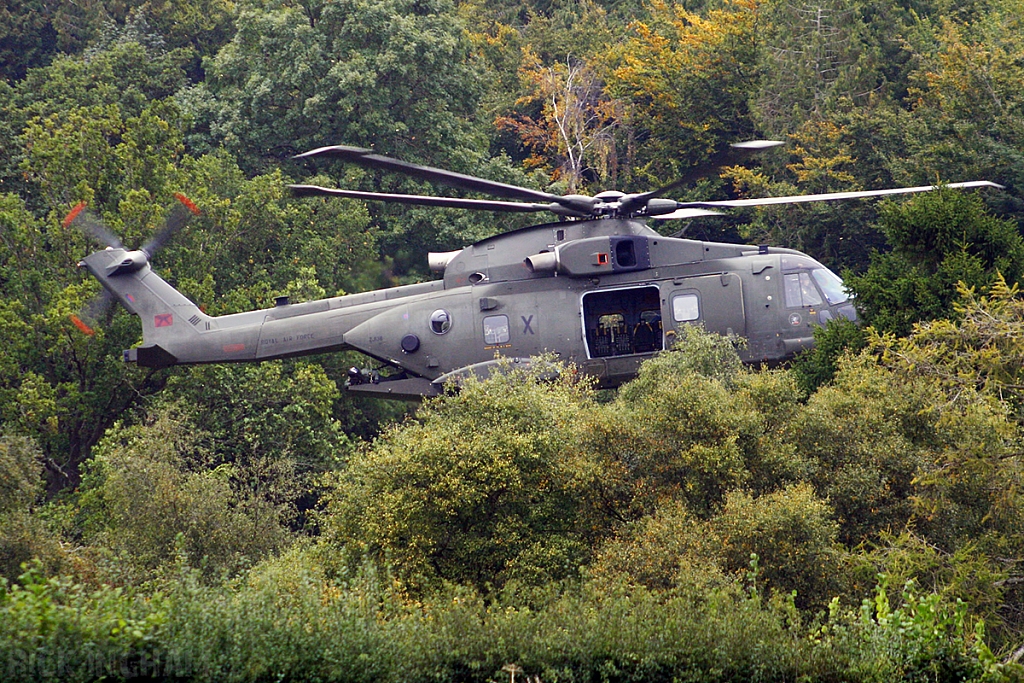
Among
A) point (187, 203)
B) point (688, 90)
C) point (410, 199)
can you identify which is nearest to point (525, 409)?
point (410, 199)

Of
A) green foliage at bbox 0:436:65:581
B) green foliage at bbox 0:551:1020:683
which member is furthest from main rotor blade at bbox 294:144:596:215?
green foliage at bbox 0:436:65:581

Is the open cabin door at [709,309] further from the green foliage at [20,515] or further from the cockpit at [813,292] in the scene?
the green foliage at [20,515]

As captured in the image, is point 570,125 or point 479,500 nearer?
point 479,500

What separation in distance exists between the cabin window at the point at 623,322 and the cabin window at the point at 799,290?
2232 mm

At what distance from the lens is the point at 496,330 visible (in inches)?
910

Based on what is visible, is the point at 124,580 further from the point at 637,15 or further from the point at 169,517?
the point at 637,15

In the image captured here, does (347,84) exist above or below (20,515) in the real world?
above

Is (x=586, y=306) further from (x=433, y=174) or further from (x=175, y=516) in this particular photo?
(x=175, y=516)

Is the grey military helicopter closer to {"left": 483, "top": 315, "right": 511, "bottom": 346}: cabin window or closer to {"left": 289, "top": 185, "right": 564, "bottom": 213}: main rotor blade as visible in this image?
{"left": 483, "top": 315, "right": 511, "bottom": 346}: cabin window

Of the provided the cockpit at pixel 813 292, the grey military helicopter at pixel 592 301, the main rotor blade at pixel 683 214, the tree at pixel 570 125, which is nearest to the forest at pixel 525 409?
the tree at pixel 570 125

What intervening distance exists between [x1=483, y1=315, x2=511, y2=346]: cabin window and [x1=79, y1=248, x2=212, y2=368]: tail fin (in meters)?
5.79

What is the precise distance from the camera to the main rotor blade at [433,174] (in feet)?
61.4

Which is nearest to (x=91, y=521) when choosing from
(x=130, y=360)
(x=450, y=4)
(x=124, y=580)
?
(x=130, y=360)

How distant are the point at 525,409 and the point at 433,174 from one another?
4035 millimetres
